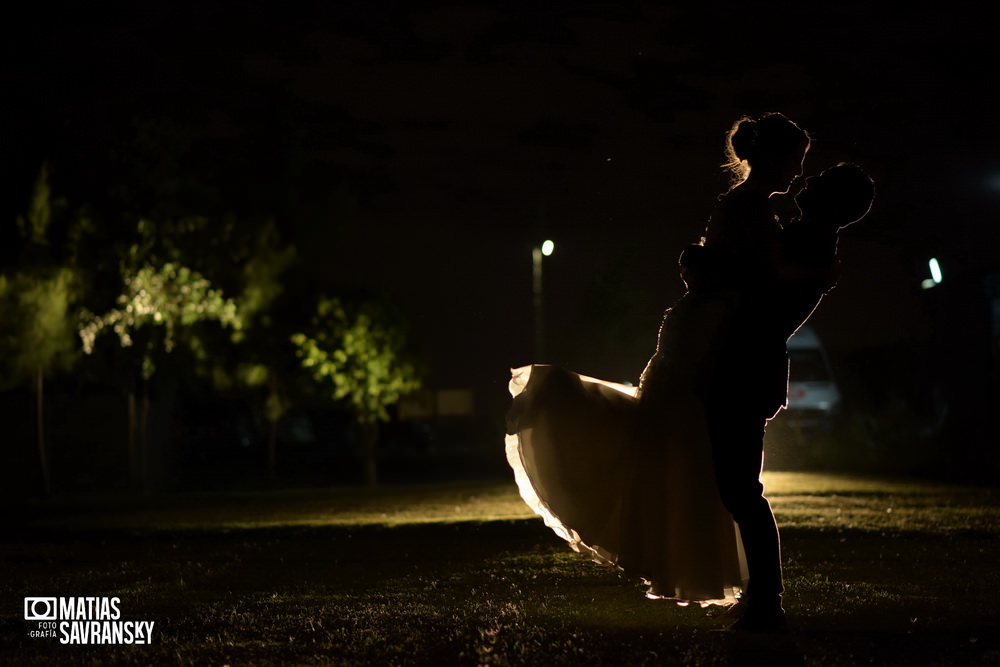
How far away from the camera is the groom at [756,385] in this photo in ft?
19.4

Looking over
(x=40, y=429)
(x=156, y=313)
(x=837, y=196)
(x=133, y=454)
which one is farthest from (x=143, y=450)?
(x=837, y=196)

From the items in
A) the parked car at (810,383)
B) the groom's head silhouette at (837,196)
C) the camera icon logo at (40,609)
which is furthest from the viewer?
the parked car at (810,383)

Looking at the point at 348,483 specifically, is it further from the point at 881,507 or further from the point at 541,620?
the point at 541,620

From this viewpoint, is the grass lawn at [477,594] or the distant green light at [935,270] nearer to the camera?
the grass lawn at [477,594]

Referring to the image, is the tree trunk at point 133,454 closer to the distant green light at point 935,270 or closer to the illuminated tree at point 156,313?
the illuminated tree at point 156,313

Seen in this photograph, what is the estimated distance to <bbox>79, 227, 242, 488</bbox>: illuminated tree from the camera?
2603cm

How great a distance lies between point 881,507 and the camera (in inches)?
627

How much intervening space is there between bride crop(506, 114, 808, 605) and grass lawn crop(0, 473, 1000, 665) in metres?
0.34

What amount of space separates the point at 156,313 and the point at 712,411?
72.2 ft

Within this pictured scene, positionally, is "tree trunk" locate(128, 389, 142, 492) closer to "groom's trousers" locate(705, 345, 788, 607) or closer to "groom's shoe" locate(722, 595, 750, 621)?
"groom's shoe" locate(722, 595, 750, 621)

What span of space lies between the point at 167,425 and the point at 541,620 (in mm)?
28208

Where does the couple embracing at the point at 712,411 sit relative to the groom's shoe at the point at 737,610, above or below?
above

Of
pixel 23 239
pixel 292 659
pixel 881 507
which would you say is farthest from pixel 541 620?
pixel 23 239

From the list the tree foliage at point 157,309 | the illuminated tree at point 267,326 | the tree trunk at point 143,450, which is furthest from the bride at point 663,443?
the tree trunk at point 143,450
